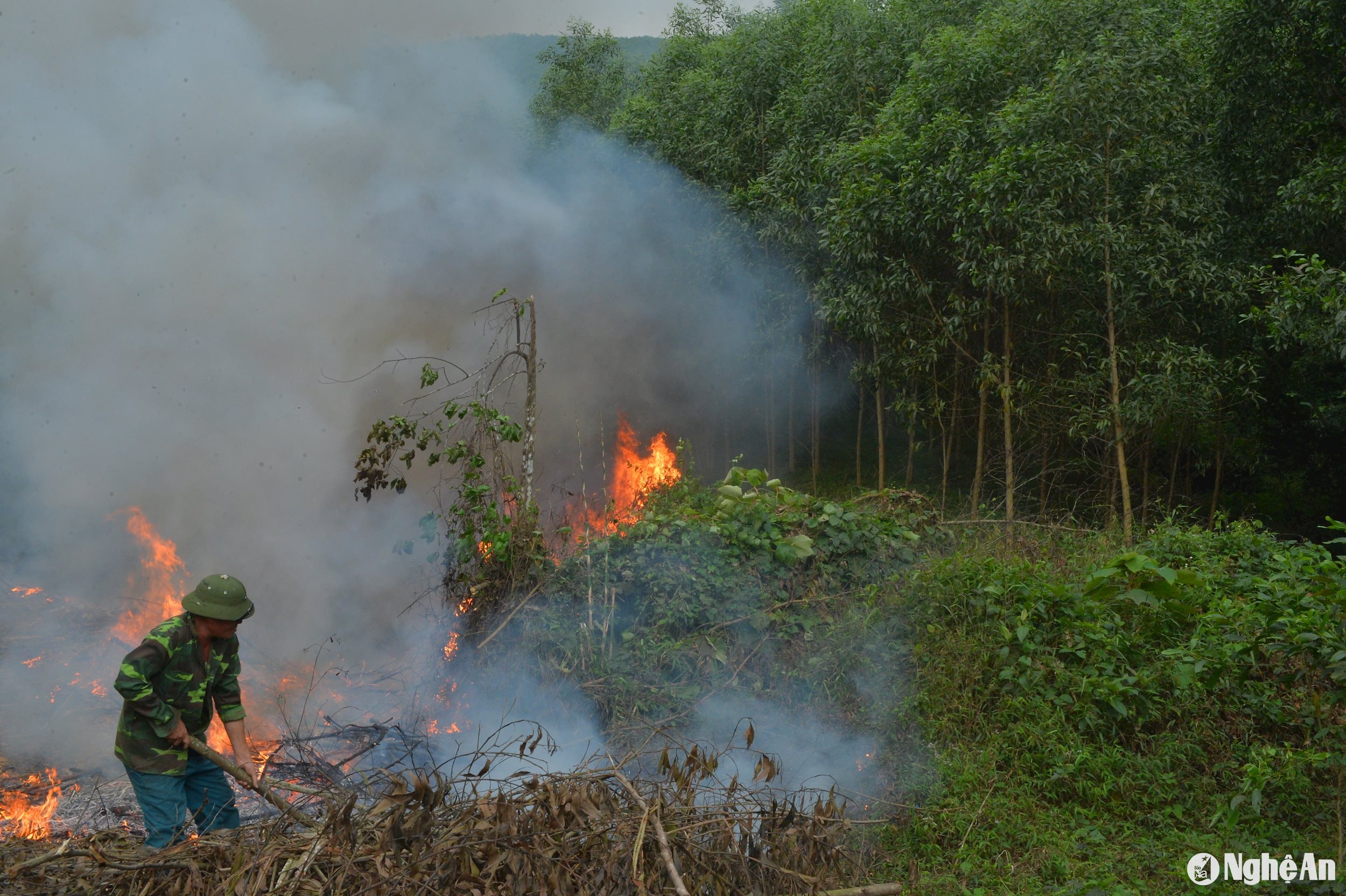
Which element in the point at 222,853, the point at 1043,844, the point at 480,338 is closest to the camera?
the point at 222,853

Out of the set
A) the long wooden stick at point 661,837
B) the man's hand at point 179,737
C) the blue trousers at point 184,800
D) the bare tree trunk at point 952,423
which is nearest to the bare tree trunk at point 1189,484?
the bare tree trunk at point 952,423

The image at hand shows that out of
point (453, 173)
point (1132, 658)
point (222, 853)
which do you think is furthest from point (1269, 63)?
point (222, 853)

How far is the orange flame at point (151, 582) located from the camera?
23.7 ft

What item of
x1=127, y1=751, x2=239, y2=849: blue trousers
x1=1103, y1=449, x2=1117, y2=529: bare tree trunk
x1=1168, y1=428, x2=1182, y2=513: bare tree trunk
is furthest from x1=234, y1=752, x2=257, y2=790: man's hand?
x1=1168, y1=428, x2=1182, y2=513: bare tree trunk

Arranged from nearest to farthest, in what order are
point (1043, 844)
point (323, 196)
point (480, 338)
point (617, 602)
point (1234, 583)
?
point (1043, 844) < point (1234, 583) < point (617, 602) < point (323, 196) < point (480, 338)

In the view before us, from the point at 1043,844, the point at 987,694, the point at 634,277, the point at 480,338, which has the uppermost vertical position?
the point at 634,277

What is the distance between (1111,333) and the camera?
29.3ft

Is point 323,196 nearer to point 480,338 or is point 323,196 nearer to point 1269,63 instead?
point 480,338

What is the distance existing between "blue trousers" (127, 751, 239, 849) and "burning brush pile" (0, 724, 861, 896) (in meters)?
0.54

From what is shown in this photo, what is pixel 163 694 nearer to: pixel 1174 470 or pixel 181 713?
pixel 181 713

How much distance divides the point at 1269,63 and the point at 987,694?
26.3ft

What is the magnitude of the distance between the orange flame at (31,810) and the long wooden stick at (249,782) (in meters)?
1.34

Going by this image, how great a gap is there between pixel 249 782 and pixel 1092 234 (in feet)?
28.0

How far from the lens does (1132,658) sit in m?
5.05
